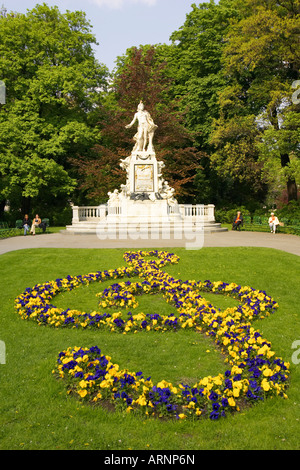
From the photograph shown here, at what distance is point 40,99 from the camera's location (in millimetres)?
28547

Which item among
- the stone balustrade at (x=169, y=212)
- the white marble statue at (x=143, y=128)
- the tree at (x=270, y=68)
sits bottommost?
the stone balustrade at (x=169, y=212)

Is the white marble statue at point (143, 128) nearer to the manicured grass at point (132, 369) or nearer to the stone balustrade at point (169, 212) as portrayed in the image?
the stone balustrade at point (169, 212)

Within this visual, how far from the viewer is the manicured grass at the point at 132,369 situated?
11.3ft

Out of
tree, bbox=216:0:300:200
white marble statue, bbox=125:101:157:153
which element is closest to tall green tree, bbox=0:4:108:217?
white marble statue, bbox=125:101:157:153

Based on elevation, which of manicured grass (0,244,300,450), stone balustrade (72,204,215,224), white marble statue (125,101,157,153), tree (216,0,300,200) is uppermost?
tree (216,0,300,200)

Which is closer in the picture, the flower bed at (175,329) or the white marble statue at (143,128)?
the flower bed at (175,329)

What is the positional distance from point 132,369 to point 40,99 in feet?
91.9

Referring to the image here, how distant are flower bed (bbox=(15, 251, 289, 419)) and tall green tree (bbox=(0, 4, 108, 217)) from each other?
20987 mm

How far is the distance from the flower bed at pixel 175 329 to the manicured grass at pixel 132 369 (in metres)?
0.15

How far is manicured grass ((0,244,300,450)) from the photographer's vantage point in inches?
135

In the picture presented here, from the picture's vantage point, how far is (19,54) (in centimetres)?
2880

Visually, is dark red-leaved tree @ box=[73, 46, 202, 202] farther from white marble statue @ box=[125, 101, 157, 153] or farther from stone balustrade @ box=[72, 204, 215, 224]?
stone balustrade @ box=[72, 204, 215, 224]

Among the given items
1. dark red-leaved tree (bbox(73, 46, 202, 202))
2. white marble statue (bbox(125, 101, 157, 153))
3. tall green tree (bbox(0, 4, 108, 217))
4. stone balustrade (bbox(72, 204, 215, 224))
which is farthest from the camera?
dark red-leaved tree (bbox(73, 46, 202, 202))

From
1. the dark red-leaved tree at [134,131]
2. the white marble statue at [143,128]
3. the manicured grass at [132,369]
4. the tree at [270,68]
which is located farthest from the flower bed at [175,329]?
the dark red-leaved tree at [134,131]
